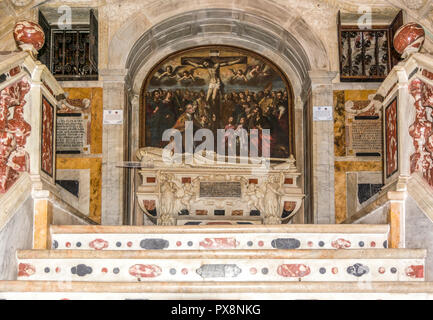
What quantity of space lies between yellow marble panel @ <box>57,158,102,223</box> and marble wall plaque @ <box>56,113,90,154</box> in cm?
14

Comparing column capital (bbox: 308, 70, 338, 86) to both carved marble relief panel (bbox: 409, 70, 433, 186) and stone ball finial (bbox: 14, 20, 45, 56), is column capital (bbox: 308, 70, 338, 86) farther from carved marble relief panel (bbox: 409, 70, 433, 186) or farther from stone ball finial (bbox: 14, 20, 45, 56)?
stone ball finial (bbox: 14, 20, 45, 56)

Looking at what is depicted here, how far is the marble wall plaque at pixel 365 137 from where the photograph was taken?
9500 millimetres

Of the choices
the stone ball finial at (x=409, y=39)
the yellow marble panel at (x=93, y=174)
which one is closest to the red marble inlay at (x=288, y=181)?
the yellow marble panel at (x=93, y=174)

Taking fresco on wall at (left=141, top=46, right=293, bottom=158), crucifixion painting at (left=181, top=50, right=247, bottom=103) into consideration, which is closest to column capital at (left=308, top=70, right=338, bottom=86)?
fresco on wall at (left=141, top=46, right=293, bottom=158)

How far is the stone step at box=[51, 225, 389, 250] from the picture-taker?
5.52 meters

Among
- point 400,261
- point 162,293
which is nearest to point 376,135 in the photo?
point 400,261

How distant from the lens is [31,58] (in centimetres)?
587

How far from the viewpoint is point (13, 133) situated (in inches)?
219

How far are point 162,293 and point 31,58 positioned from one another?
98.8 inches

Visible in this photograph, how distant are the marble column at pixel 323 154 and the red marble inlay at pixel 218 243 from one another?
3.81 m

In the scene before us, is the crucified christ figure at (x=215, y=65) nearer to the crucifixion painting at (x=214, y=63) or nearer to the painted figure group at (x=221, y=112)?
the crucifixion painting at (x=214, y=63)
